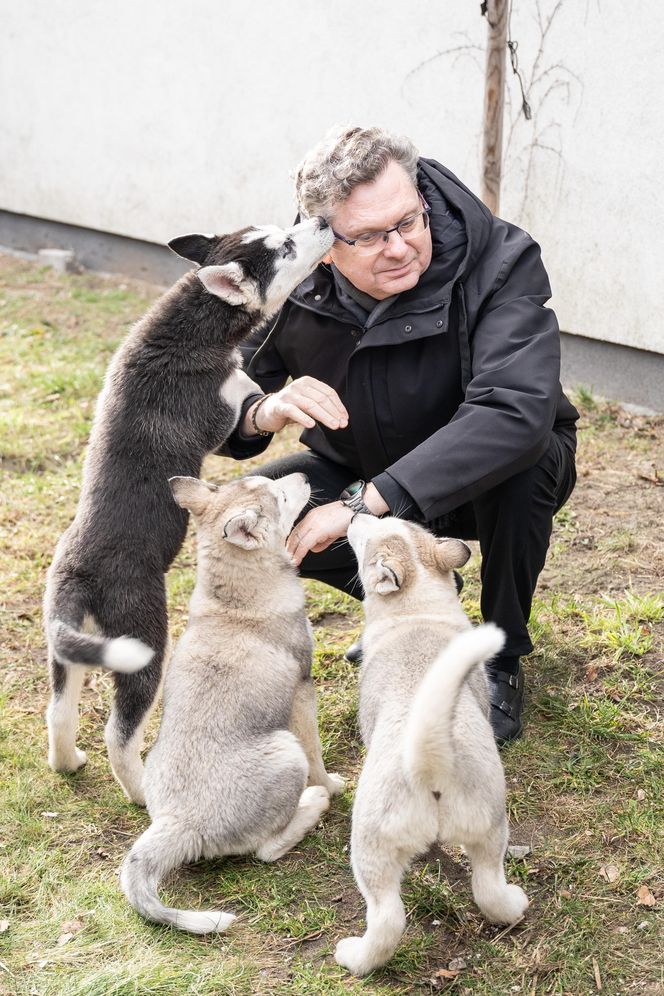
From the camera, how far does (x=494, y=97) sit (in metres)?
5.02

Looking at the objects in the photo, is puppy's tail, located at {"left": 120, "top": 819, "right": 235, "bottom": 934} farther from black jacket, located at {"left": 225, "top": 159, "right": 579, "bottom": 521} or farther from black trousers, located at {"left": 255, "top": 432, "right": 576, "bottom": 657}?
black trousers, located at {"left": 255, "top": 432, "right": 576, "bottom": 657}

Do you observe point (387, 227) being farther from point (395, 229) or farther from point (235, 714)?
point (235, 714)

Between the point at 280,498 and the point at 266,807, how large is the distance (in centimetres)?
106

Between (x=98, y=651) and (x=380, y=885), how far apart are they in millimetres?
1089

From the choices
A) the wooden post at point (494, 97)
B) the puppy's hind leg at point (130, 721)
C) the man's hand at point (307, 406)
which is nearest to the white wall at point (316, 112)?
the wooden post at point (494, 97)

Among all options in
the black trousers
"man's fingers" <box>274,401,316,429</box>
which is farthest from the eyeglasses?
the black trousers

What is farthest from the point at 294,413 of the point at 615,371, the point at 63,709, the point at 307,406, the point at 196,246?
the point at 615,371

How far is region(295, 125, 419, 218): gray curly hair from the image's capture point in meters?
3.64

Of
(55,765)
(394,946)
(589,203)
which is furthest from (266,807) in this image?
(589,203)

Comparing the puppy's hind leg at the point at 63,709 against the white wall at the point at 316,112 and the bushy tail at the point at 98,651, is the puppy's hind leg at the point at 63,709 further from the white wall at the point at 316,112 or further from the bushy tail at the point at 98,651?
the white wall at the point at 316,112

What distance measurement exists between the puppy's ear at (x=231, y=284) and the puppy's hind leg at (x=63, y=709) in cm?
153

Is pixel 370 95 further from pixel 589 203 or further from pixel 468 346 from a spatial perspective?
pixel 468 346

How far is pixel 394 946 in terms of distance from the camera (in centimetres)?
273

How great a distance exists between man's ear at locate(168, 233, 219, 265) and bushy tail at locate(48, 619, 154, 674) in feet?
5.84
